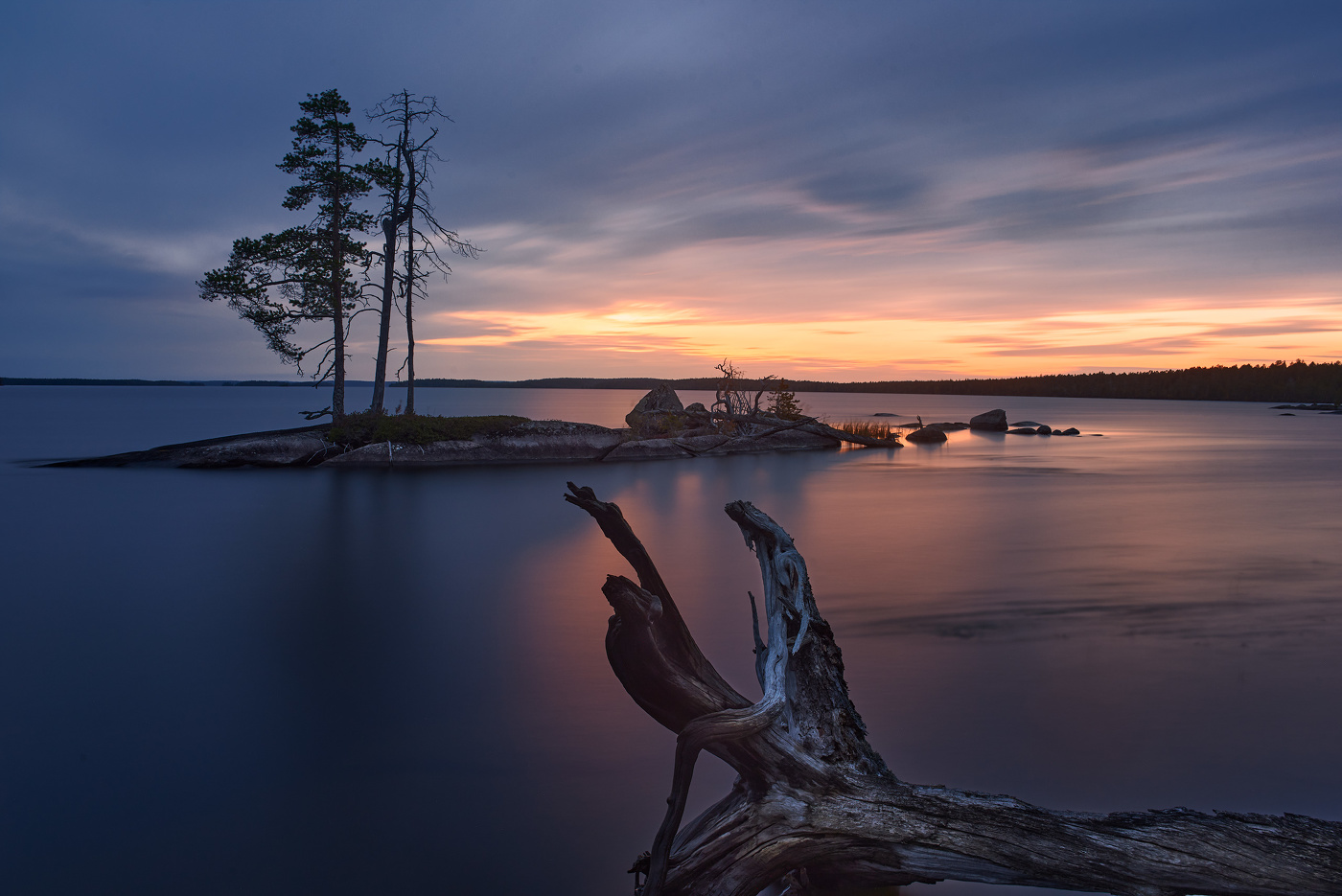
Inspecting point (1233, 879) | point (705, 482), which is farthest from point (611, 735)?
point (705, 482)

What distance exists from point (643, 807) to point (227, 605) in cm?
603

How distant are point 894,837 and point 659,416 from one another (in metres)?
21.2

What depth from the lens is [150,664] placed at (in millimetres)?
6156

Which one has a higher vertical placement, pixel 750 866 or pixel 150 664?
pixel 750 866

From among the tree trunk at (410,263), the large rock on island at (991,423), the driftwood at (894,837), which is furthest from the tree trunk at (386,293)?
the large rock on island at (991,423)

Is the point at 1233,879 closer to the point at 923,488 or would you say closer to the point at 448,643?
the point at 448,643

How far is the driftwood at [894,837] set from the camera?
263 centimetres

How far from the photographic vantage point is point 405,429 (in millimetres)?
19203

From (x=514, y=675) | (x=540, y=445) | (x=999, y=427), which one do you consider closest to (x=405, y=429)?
(x=540, y=445)

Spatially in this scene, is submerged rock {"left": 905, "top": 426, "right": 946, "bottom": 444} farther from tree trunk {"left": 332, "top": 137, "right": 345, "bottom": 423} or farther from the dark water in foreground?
tree trunk {"left": 332, "top": 137, "right": 345, "bottom": 423}

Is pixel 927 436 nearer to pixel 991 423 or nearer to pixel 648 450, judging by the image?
pixel 991 423

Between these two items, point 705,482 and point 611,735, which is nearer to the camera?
point 611,735

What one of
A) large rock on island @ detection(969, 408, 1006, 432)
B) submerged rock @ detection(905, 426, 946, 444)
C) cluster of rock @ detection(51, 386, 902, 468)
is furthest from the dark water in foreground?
large rock on island @ detection(969, 408, 1006, 432)

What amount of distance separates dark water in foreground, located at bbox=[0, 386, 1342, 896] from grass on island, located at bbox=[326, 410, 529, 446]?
16.4 ft
